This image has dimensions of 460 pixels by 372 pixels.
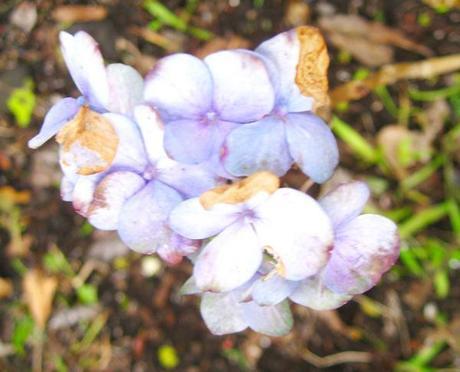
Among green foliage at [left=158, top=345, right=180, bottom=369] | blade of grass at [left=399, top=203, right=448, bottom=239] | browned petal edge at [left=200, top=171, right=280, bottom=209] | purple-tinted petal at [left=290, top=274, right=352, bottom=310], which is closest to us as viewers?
browned petal edge at [left=200, top=171, right=280, bottom=209]

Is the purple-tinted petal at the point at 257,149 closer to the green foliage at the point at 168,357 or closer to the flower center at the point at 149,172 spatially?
the flower center at the point at 149,172

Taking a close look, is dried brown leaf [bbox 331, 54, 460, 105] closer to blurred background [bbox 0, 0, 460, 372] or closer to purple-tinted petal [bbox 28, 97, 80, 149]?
blurred background [bbox 0, 0, 460, 372]

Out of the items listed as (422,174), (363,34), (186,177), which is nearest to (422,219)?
(422,174)

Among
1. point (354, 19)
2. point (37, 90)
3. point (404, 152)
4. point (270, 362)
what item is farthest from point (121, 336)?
point (354, 19)

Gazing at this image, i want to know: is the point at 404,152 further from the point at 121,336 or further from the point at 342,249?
the point at 342,249

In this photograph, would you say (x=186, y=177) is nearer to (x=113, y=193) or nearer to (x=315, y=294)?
(x=113, y=193)

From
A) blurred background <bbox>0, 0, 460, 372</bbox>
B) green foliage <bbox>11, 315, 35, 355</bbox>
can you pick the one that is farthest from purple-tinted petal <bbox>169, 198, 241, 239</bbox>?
green foliage <bbox>11, 315, 35, 355</bbox>

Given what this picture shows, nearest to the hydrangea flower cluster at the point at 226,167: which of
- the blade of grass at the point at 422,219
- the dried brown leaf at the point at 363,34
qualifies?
the blade of grass at the point at 422,219
